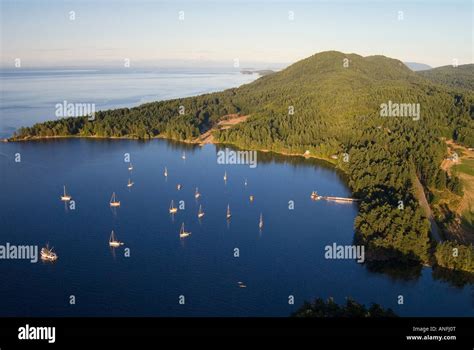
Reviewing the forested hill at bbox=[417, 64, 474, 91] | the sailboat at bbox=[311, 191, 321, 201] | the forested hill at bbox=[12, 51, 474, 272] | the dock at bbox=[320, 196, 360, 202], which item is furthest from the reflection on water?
the forested hill at bbox=[417, 64, 474, 91]

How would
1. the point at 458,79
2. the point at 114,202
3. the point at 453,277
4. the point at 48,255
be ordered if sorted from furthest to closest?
the point at 458,79 → the point at 114,202 → the point at 48,255 → the point at 453,277

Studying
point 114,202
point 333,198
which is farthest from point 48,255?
point 333,198

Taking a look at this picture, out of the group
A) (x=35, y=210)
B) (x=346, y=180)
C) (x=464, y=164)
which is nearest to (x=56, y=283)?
(x=35, y=210)

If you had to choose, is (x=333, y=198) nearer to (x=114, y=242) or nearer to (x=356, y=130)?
(x=114, y=242)

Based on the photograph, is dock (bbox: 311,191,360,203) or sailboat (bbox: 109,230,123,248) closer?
sailboat (bbox: 109,230,123,248)

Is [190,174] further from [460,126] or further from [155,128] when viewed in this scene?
[460,126]

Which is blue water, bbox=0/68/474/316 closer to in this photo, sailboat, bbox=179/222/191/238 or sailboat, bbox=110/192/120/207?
sailboat, bbox=179/222/191/238
